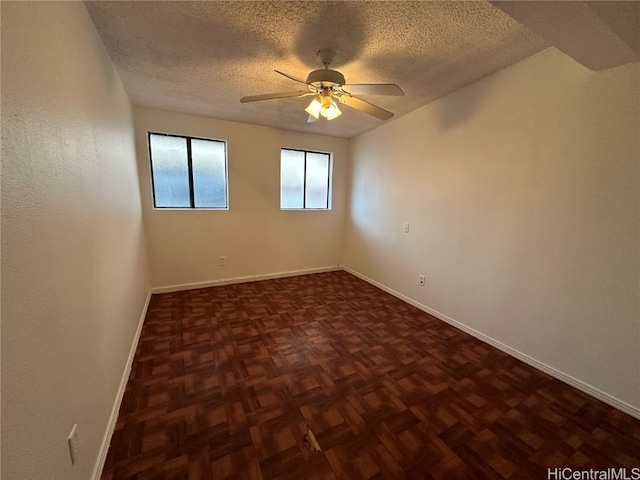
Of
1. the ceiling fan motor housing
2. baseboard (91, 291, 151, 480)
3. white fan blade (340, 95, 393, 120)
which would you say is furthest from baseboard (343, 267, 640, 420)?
baseboard (91, 291, 151, 480)

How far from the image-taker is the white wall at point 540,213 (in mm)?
1583

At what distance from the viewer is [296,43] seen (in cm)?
170

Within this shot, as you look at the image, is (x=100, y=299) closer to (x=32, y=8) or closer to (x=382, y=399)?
(x=32, y=8)

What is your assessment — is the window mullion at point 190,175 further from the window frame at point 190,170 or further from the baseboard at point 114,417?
the baseboard at point 114,417

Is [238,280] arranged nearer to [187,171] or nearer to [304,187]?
[187,171]

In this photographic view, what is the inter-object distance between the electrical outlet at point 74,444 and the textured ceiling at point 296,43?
2.08 meters

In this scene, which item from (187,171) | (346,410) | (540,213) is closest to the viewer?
(346,410)

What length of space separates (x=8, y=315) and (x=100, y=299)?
80cm

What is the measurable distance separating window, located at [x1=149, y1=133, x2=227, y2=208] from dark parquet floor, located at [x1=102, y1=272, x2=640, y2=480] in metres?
1.61

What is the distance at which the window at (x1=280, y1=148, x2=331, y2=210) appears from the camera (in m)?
3.94
